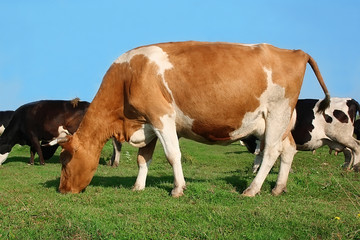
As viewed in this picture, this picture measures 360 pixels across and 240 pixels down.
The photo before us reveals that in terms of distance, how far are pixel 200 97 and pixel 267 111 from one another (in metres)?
1.22

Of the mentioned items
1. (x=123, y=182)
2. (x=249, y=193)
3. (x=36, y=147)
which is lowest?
(x=36, y=147)

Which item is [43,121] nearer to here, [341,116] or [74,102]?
[74,102]

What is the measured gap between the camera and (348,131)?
14.0m

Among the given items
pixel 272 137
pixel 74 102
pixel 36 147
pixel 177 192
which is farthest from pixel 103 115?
pixel 74 102

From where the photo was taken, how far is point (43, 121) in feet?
56.5

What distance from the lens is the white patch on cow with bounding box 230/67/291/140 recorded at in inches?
310

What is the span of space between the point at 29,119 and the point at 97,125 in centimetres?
945

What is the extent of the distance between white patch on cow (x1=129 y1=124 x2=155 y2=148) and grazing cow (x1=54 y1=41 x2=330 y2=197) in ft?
0.06

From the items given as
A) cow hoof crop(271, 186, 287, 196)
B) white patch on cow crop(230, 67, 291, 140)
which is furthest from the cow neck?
cow hoof crop(271, 186, 287, 196)

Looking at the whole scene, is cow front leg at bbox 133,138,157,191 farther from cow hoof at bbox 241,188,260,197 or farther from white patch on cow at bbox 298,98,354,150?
white patch on cow at bbox 298,98,354,150

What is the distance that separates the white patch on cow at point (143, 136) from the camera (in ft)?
27.5

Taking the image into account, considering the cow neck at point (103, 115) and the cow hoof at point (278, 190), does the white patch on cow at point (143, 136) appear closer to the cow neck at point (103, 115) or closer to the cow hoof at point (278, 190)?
the cow neck at point (103, 115)

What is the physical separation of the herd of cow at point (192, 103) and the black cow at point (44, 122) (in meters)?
8.73

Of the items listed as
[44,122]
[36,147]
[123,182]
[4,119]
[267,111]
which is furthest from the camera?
[4,119]
